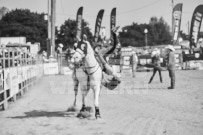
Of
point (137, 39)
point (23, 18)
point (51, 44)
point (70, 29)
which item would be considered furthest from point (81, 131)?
point (137, 39)

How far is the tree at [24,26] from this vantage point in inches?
2749

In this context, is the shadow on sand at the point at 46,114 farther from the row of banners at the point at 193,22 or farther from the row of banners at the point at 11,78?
the row of banners at the point at 193,22

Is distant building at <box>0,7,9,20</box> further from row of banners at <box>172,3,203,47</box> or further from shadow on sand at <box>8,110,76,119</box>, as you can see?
shadow on sand at <box>8,110,76,119</box>

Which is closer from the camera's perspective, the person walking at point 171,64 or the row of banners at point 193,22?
the person walking at point 171,64

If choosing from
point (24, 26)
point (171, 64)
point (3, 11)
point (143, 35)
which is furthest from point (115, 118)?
point (143, 35)

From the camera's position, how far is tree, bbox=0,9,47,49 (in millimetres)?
69812

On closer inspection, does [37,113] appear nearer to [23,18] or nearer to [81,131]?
[81,131]

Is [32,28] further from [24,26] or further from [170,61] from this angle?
[170,61]

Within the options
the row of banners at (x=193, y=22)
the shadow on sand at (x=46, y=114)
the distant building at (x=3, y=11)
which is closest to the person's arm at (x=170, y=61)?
the shadow on sand at (x=46, y=114)

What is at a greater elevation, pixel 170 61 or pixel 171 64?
pixel 170 61

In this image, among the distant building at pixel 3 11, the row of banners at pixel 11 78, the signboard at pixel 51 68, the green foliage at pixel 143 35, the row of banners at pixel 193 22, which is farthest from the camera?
the green foliage at pixel 143 35

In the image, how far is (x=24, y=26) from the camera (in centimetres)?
7175

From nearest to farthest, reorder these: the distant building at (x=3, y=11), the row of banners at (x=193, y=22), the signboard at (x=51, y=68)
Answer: the signboard at (x=51, y=68) → the row of banners at (x=193, y=22) → the distant building at (x=3, y=11)

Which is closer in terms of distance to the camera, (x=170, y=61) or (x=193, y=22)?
(x=170, y=61)
